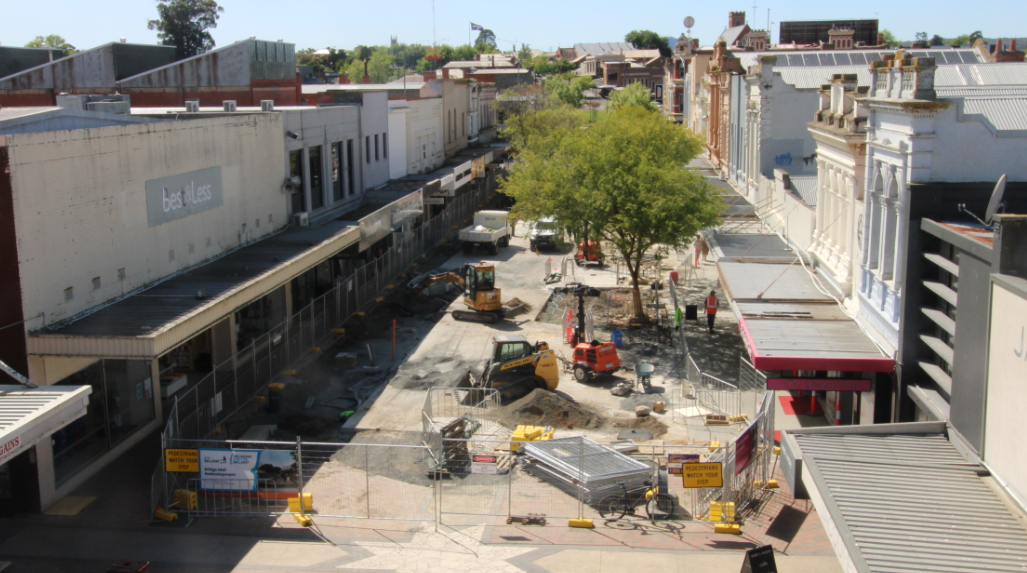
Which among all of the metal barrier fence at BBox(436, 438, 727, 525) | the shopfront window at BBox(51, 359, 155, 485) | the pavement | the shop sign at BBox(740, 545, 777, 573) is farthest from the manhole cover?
the shopfront window at BBox(51, 359, 155, 485)

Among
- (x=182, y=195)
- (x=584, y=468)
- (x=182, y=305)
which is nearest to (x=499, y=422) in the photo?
(x=584, y=468)

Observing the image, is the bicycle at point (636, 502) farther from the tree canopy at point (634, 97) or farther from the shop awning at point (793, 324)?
the tree canopy at point (634, 97)

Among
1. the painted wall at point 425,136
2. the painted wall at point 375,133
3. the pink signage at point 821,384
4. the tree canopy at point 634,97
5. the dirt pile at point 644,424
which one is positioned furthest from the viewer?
the tree canopy at point 634,97

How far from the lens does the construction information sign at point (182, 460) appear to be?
18.0m

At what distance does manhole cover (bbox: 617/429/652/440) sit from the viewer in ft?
74.3

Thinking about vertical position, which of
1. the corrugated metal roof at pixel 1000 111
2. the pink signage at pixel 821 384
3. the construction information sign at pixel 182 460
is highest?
the corrugated metal roof at pixel 1000 111

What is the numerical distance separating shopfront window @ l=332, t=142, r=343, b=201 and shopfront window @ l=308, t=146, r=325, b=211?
1419 mm

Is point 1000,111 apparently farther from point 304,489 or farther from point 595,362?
point 304,489

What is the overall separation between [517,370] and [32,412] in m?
13.8

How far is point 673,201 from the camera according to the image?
106 feet

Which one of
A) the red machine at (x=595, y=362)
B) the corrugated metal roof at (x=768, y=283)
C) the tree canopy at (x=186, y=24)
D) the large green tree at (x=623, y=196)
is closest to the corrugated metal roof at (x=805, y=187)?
the large green tree at (x=623, y=196)

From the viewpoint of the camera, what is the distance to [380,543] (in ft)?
56.0

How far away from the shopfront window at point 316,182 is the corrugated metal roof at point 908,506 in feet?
85.6

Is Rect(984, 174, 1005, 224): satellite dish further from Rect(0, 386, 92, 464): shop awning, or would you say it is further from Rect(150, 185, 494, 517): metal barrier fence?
Rect(0, 386, 92, 464): shop awning
